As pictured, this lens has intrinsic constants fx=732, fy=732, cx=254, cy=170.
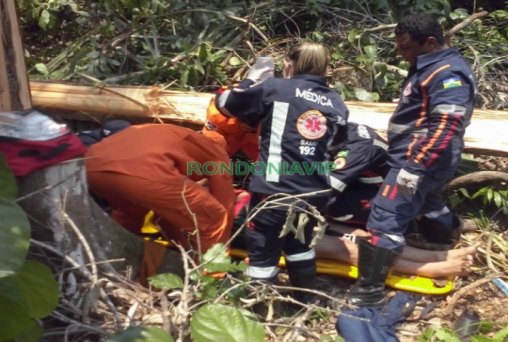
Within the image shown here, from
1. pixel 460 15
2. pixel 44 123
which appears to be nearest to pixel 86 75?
pixel 44 123

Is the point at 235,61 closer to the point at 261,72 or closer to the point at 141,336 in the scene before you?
→ the point at 261,72

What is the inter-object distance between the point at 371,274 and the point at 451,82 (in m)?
1.14

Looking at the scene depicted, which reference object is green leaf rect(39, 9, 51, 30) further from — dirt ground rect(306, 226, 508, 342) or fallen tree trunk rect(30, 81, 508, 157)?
dirt ground rect(306, 226, 508, 342)

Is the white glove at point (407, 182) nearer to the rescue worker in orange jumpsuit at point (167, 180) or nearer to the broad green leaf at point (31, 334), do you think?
the rescue worker in orange jumpsuit at point (167, 180)

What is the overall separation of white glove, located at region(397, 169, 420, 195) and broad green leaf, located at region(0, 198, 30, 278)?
2.33 metres

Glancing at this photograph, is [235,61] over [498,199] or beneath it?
over

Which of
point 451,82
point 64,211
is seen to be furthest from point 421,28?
point 64,211

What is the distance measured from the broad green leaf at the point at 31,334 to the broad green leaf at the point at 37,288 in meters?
0.05

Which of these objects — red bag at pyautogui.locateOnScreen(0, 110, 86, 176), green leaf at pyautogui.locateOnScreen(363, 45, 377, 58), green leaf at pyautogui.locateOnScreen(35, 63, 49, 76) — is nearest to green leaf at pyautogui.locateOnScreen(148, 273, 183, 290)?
red bag at pyautogui.locateOnScreen(0, 110, 86, 176)

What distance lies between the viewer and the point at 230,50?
5.92m

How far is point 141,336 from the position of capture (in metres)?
2.46

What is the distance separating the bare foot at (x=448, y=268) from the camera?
4.27m

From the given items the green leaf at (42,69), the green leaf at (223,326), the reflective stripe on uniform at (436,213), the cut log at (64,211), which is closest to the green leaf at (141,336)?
the green leaf at (223,326)

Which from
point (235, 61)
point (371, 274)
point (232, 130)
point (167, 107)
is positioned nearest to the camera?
point (371, 274)
